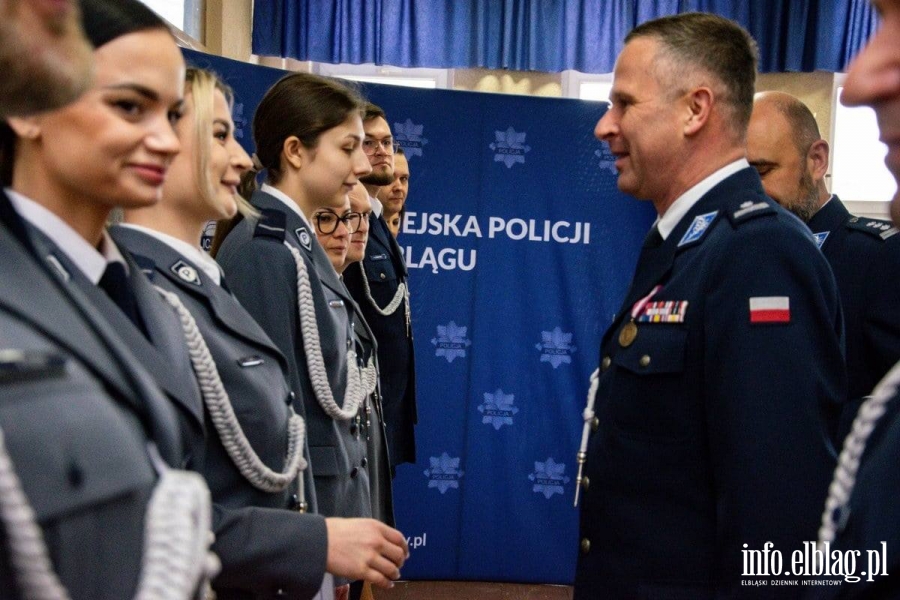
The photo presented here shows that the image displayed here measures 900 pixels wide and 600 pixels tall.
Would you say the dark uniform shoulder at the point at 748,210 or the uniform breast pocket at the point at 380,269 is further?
the uniform breast pocket at the point at 380,269

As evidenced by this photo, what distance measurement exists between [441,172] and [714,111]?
2.36m

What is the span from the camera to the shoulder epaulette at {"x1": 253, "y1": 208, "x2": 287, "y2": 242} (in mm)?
2016

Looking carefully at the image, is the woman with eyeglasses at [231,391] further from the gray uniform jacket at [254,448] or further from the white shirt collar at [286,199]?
the white shirt collar at [286,199]

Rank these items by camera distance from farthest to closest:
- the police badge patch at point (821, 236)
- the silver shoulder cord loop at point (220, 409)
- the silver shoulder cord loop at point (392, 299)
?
the silver shoulder cord loop at point (392, 299), the police badge patch at point (821, 236), the silver shoulder cord loop at point (220, 409)

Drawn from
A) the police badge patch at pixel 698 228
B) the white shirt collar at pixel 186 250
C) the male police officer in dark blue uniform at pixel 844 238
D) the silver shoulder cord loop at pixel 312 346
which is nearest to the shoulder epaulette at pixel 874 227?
the male police officer in dark blue uniform at pixel 844 238

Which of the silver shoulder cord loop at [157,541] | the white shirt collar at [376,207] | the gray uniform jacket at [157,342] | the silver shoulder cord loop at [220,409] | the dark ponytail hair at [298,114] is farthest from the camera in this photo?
the white shirt collar at [376,207]

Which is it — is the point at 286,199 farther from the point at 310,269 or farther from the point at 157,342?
the point at 157,342

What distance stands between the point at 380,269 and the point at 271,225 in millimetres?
1379

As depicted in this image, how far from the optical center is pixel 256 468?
4.64 ft

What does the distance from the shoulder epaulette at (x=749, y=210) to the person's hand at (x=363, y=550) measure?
2.39 ft

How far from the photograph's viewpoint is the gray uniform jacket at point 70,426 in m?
0.64

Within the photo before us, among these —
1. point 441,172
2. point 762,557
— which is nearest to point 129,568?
point 762,557

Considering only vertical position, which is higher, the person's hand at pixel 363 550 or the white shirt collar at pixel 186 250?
the white shirt collar at pixel 186 250

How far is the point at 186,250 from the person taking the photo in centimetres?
155
